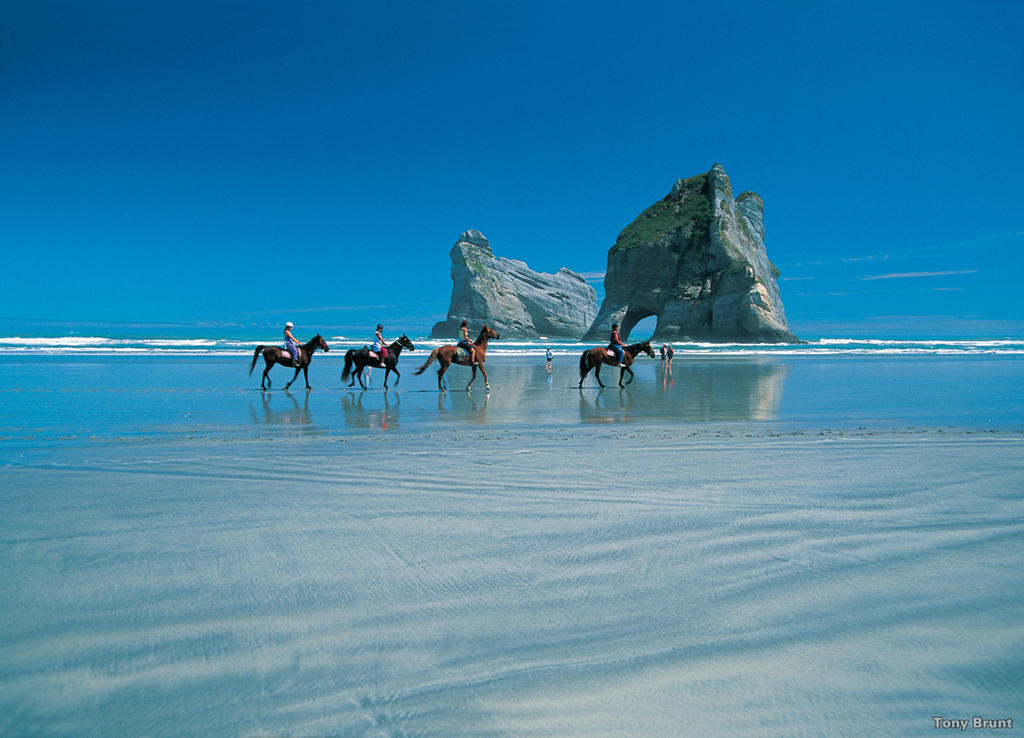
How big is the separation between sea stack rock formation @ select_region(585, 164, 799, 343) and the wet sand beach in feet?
197

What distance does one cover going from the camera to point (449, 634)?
8.43 feet

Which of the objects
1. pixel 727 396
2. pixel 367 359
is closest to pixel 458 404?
pixel 367 359

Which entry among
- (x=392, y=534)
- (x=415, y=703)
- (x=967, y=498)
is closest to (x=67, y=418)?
(x=392, y=534)

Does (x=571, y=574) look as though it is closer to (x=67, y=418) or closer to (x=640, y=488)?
(x=640, y=488)

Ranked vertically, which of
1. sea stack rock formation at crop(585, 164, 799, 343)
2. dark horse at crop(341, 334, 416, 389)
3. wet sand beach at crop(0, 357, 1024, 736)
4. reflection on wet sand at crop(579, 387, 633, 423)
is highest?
sea stack rock formation at crop(585, 164, 799, 343)

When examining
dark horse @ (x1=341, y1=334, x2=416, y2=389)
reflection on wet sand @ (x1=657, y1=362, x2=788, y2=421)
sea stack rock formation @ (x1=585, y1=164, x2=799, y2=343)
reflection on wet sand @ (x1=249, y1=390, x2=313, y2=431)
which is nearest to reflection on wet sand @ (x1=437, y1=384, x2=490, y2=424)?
reflection on wet sand @ (x1=249, y1=390, x2=313, y2=431)

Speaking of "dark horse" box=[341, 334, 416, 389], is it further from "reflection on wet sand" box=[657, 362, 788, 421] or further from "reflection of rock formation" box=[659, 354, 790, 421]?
"reflection of rock formation" box=[659, 354, 790, 421]

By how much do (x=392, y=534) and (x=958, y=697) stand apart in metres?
2.97

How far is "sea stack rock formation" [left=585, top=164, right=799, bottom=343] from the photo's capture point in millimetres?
63844

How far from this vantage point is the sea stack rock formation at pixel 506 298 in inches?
4262

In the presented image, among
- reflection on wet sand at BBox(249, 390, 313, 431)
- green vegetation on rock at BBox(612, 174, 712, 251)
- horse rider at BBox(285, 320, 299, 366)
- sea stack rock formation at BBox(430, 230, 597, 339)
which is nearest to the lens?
reflection on wet sand at BBox(249, 390, 313, 431)

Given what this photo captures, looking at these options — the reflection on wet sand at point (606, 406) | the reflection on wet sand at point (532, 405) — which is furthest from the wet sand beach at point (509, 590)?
the reflection on wet sand at point (606, 406)

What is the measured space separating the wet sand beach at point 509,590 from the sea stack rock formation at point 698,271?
60169 mm

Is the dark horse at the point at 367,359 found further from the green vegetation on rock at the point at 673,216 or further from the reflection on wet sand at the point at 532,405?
the green vegetation on rock at the point at 673,216
